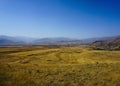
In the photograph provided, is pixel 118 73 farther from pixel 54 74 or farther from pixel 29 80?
pixel 29 80

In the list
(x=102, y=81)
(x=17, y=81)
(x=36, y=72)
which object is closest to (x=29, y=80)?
(x=17, y=81)

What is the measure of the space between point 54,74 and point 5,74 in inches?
190

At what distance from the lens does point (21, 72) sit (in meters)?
18.8

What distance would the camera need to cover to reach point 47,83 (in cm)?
1537

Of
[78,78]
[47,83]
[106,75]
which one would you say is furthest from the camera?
[106,75]

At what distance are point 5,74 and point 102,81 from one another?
30.5ft

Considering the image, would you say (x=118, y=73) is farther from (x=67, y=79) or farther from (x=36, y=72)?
(x=36, y=72)

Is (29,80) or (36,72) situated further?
(36,72)

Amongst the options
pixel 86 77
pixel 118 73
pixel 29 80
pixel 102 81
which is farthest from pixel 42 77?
pixel 118 73

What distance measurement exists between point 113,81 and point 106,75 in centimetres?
184

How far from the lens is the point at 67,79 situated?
16344 mm

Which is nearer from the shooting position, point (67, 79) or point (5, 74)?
point (67, 79)

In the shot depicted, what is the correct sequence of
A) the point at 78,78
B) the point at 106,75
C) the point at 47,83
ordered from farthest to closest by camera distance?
the point at 106,75 → the point at 78,78 → the point at 47,83

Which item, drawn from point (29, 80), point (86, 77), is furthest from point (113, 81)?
point (29, 80)
